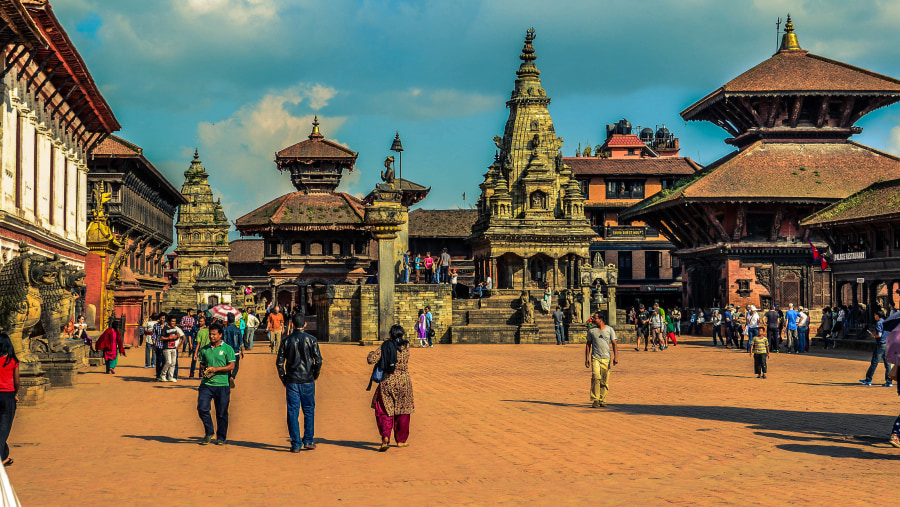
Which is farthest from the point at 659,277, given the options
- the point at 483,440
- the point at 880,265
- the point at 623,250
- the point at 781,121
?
the point at 483,440

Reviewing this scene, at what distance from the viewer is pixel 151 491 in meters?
9.07

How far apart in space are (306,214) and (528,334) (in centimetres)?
2980

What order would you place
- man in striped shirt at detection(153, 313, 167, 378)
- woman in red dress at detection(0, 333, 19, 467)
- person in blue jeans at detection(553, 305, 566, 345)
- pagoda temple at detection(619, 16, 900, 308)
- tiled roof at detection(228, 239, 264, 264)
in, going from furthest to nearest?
tiled roof at detection(228, 239, 264, 264) < pagoda temple at detection(619, 16, 900, 308) < person in blue jeans at detection(553, 305, 566, 345) < man in striped shirt at detection(153, 313, 167, 378) < woman in red dress at detection(0, 333, 19, 467)

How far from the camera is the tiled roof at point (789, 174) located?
145ft

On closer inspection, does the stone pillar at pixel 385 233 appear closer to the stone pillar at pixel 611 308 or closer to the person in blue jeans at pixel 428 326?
the person in blue jeans at pixel 428 326

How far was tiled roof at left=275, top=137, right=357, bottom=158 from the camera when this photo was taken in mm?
69812

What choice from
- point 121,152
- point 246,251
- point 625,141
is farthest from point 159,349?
point 625,141

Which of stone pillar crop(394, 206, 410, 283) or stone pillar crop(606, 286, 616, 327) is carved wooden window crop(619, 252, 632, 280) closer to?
stone pillar crop(606, 286, 616, 327)

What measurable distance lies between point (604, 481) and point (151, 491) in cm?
433

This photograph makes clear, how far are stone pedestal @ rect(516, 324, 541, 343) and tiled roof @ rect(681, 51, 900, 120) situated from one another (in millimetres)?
16283

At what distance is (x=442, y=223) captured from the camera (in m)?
71.3

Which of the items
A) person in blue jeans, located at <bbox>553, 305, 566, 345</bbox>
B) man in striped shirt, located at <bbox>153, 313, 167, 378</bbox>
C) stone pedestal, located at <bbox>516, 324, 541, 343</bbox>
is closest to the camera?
man in striped shirt, located at <bbox>153, 313, 167, 378</bbox>

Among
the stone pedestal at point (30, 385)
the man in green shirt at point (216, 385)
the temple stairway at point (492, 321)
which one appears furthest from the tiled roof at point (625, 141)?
the man in green shirt at point (216, 385)

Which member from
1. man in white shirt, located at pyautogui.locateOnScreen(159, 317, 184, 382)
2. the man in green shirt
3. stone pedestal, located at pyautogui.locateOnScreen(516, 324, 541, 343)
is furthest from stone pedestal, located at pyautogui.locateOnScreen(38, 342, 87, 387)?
stone pedestal, located at pyautogui.locateOnScreen(516, 324, 541, 343)
